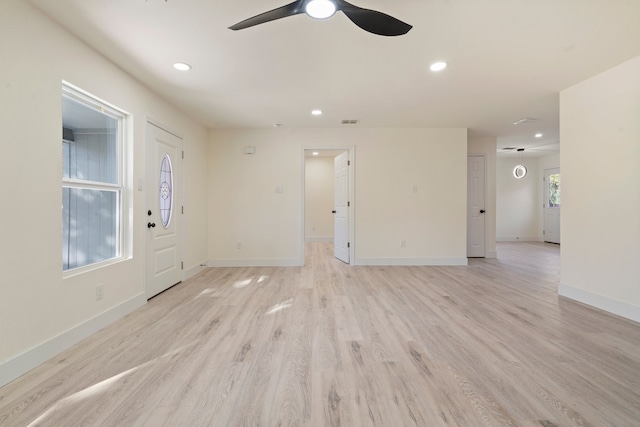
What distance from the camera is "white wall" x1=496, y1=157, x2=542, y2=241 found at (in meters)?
8.30

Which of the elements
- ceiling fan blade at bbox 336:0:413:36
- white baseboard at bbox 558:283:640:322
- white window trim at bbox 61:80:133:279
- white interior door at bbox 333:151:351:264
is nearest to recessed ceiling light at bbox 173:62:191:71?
white window trim at bbox 61:80:133:279

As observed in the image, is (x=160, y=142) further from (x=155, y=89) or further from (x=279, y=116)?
(x=279, y=116)

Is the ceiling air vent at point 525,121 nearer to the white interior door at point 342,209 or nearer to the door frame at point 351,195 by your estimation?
the door frame at point 351,195

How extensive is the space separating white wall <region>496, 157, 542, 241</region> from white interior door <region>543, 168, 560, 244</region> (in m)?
0.25

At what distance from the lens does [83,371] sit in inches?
70.2

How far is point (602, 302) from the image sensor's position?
2.87 meters

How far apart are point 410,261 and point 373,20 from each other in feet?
13.7

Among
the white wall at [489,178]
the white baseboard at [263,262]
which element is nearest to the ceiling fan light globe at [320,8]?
the white baseboard at [263,262]

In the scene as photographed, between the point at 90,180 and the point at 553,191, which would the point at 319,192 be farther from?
the point at 553,191

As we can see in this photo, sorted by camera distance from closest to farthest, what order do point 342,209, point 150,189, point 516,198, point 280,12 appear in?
point 280,12 < point 150,189 < point 342,209 < point 516,198

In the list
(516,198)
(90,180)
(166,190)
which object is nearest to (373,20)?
(90,180)

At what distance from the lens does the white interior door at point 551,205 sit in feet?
25.5

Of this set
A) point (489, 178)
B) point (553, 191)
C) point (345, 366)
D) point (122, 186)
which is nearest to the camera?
point (345, 366)

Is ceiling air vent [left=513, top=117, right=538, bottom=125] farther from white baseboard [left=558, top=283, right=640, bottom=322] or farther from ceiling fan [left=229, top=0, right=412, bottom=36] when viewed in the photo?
ceiling fan [left=229, top=0, right=412, bottom=36]
